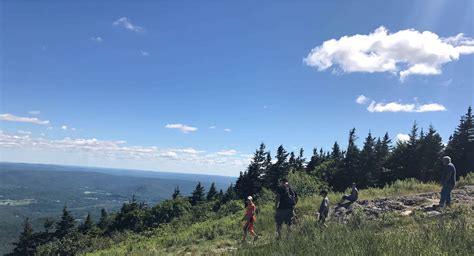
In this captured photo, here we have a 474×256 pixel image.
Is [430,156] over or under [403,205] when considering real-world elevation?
over

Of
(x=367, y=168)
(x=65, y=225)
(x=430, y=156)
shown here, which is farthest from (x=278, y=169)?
(x=65, y=225)

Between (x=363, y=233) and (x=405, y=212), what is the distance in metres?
7.25

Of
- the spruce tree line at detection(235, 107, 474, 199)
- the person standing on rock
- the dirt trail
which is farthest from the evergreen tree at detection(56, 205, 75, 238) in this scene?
the person standing on rock

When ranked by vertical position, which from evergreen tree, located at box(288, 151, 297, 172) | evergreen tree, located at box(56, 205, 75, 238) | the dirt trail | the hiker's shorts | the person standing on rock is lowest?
evergreen tree, located at box(56, 205, 75, 238)

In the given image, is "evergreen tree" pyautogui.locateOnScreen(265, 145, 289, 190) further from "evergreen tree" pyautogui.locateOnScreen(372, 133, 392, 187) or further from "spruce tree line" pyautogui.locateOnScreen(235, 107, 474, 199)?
"evergreen tree" pyautogui.locateOnScreen(372, 133, 392, 187)

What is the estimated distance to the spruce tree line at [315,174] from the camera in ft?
178

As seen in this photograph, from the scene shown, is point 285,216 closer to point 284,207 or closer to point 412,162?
point 284,207

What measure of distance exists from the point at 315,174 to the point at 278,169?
12.6 meters

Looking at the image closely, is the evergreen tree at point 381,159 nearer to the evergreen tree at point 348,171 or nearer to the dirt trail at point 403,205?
the evergreen tree at point 348,171

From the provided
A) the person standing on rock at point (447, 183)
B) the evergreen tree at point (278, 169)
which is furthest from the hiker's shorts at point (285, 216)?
the evergreen tree at point (278, 169)

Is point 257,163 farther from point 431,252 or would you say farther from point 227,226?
point 431,252

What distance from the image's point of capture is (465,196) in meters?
16.0

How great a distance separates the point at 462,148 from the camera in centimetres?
5422

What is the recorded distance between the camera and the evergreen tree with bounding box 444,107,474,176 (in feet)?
172
